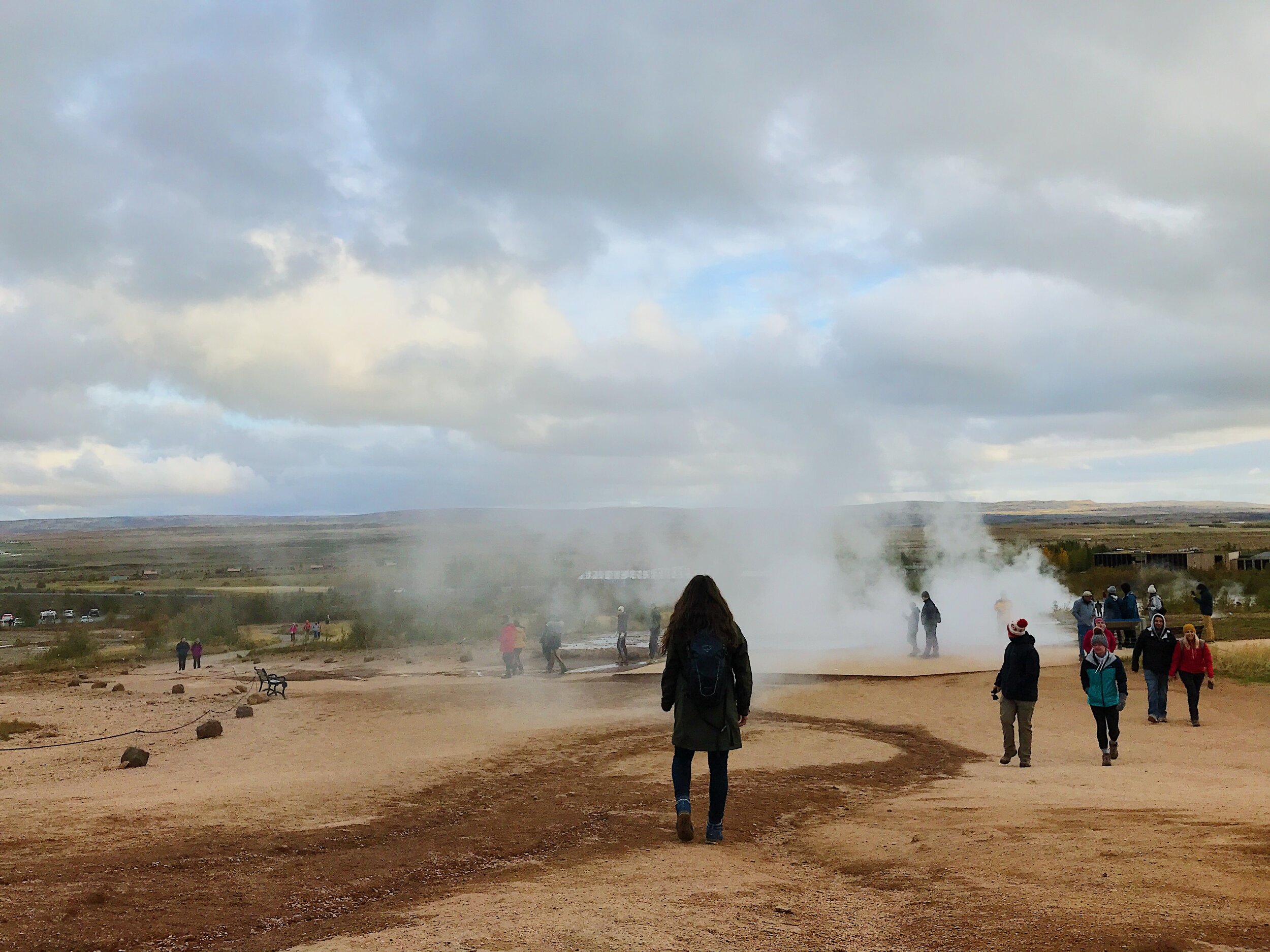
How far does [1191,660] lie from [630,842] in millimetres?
9837

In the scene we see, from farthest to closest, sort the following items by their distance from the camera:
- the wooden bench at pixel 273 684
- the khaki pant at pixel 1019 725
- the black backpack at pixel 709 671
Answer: the wooden bench at pixel 273 684 < the khaki pant at pixel 1019 725 < the black backpack at pixel 709 671

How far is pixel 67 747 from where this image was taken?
15.0m

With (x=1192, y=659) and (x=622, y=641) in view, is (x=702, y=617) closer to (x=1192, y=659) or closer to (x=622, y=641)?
(x=1192, y=659)

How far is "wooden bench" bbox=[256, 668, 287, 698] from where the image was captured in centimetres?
2092

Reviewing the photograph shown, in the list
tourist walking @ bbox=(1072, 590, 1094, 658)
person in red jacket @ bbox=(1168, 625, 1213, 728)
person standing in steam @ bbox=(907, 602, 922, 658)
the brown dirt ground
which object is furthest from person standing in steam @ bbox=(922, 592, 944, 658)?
person in red jacket @ bbox=(1168, 625, 1213, 728)

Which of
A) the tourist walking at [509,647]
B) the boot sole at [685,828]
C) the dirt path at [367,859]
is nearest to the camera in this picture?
the dirt path at [367,859]

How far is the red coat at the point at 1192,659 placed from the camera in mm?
13609

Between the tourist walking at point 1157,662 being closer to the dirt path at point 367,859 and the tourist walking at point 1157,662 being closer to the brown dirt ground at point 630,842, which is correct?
the brown dirt ground at point 630,842

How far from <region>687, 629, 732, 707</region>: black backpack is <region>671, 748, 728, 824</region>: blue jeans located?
40cm

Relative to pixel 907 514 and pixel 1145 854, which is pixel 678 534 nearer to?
pixel 907 514

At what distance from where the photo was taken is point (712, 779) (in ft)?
23.2

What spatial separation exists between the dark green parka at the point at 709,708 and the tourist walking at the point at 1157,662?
9519mm

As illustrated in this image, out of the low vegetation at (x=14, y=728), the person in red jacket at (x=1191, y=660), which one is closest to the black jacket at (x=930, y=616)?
the person in red jacket at (x=1191, y=660)

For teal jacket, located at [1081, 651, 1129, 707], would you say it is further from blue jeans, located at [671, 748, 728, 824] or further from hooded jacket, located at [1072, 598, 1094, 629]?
hooded jacket, located at [1072, 598, 1094, 629]
